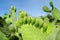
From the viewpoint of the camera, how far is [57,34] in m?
0.44

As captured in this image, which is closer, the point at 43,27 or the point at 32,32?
the point at 32,32

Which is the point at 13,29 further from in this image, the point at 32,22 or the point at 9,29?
the point at 32,22

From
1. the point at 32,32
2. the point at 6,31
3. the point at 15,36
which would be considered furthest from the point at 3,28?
the point at 32,32

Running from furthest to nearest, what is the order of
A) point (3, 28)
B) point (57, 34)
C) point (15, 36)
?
point (3, 28) < point (15, 36) < point (57, 34)

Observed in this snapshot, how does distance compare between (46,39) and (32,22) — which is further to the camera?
(32,22)

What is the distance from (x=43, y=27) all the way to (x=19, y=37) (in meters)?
0.10

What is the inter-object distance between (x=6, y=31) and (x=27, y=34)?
0.30 metres

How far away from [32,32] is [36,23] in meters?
0.15

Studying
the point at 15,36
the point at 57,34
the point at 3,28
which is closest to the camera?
the point at 57,34

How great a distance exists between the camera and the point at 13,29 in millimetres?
787

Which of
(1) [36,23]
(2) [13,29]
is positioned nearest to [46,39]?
(1) [36,23]

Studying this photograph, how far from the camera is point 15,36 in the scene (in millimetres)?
630

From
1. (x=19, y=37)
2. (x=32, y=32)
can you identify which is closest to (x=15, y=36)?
(x=19, y=37)

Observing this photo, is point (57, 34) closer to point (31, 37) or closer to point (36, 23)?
point (31, 37)
